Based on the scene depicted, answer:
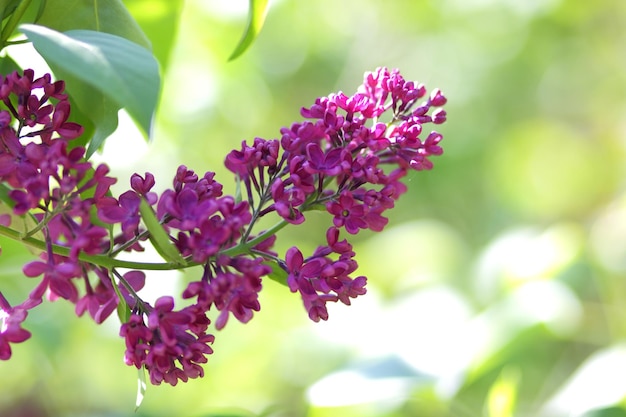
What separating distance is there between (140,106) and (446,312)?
85cm

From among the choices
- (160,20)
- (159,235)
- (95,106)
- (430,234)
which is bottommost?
(159,235)

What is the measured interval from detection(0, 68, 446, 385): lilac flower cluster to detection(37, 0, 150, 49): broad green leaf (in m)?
0.06

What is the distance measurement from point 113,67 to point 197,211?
85 millimetres

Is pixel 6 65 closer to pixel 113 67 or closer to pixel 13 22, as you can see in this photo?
pixel 13 22

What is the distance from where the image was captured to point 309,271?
0.43 meters

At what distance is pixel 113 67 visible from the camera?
34cm

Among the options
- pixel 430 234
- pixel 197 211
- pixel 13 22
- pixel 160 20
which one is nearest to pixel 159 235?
pixel 197 211

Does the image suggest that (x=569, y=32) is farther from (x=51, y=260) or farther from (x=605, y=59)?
(x=51, y=260)

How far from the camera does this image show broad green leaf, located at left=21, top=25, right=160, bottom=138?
327 millimetres

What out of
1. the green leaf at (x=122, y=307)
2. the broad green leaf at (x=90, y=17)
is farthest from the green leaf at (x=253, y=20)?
the green leaf at (x=122, y=307)

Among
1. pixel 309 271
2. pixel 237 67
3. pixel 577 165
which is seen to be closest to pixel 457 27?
pixel 577 165

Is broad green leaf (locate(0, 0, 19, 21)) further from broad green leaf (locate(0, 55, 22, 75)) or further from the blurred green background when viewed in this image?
the blurred green background

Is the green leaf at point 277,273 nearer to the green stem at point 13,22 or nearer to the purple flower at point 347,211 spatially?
the purple flower at point 347,211

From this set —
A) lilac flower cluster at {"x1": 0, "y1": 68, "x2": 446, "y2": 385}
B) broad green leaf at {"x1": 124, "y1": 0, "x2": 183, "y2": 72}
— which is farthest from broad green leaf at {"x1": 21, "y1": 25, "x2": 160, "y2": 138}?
broad green leaf at {"x1": 124, "y1": 0, "x2": 183, "y2": 72}
